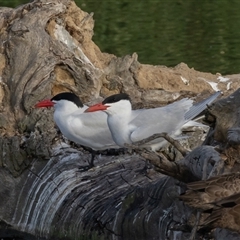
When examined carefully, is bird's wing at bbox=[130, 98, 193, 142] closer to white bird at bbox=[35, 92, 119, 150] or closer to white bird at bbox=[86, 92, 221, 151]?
white bird at bbox=[86, 92, 221, 151]

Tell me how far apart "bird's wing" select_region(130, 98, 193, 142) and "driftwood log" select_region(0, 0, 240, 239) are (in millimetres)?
236

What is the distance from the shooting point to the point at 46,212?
909cm

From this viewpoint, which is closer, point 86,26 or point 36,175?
point 36,175

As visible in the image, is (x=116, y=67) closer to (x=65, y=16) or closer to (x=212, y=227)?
(x=65, y=16)

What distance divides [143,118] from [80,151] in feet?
2.72

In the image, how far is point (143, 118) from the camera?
923cm

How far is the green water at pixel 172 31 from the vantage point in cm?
1543

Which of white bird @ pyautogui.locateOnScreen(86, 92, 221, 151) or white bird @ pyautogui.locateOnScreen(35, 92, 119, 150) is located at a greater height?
white bird @ pyautogui.locateOnScreen(86, 92, 221, 151)

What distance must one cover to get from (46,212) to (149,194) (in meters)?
1.26

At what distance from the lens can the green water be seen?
50.6 feet

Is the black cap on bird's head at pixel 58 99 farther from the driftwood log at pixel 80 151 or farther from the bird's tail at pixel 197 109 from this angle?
the bird's tail at pixel 197 109

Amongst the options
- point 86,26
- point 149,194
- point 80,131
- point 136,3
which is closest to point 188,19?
point 136,3

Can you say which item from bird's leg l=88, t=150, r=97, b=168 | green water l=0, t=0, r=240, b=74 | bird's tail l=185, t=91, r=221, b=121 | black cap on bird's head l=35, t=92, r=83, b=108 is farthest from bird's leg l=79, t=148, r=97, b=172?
green water l=0, t=0, r=240, b=74

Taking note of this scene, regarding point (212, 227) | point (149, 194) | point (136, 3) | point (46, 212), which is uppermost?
point (212, 227)
